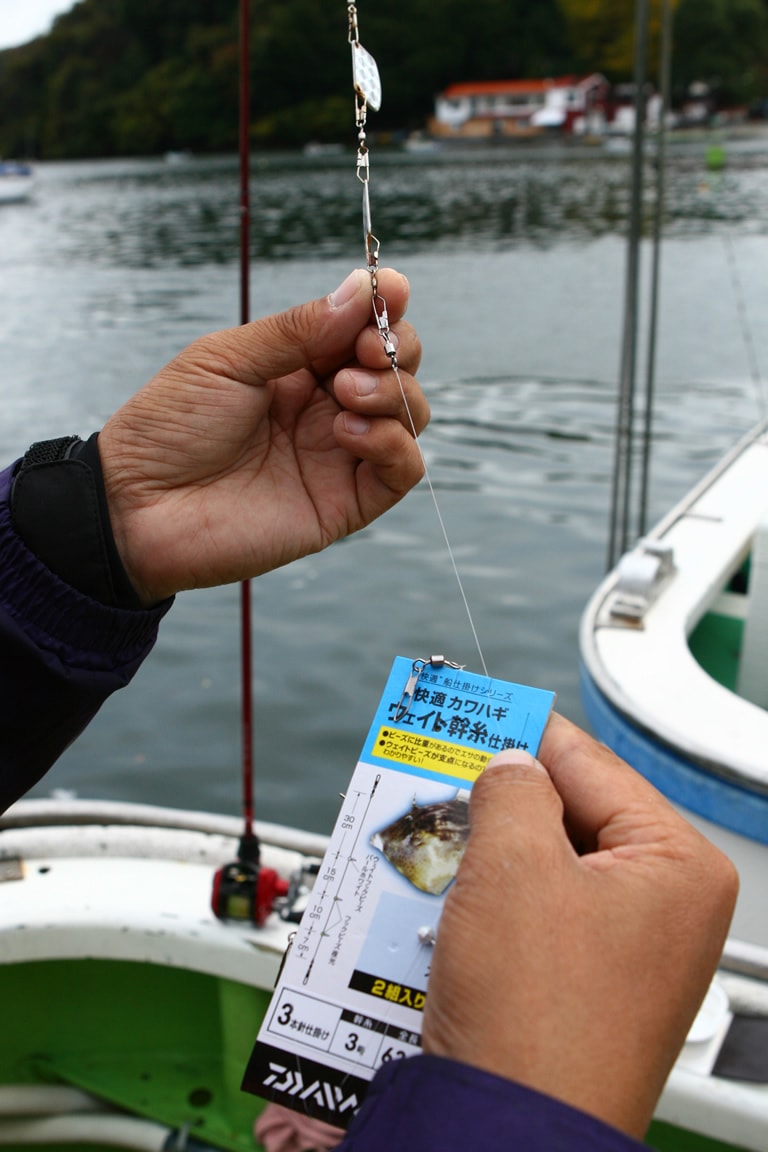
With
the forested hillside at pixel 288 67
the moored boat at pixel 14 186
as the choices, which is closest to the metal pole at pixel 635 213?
the moored boat at pixel 14 186

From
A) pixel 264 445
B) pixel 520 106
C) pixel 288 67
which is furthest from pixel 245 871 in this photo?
pixel 520 106

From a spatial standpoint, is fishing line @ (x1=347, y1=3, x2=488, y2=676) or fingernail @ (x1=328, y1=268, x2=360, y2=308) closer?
fishing line @ (x1=347, y1=3, x2=488, y2=676)

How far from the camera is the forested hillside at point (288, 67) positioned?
191ft

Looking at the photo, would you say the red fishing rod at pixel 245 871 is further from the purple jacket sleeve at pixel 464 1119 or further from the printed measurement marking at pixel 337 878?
the purple jacket sleeve at pixel 464 1119

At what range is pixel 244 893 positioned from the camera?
224 cm

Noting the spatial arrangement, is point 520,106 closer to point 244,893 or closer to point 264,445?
point 244,893

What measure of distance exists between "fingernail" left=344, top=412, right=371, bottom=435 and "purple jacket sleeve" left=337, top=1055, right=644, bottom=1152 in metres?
0.92

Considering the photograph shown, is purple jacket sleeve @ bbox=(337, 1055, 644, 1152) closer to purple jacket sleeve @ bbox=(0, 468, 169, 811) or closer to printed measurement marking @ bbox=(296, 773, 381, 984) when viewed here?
printed measurement marking @ bbox=(296, 773, 381, 984)

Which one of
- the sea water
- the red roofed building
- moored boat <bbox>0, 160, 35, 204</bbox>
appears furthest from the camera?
the red roofed building

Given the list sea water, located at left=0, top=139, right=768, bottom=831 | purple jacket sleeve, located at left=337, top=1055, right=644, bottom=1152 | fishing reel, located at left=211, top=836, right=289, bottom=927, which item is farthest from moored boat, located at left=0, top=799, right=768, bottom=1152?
sea water, located at left=0, top=139, right=768, bottom=831

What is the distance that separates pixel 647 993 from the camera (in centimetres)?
86

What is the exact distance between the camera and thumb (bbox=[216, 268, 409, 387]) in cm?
142

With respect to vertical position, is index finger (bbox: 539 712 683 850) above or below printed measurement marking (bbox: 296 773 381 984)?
above

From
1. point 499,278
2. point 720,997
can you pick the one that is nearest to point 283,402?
point 720,997
